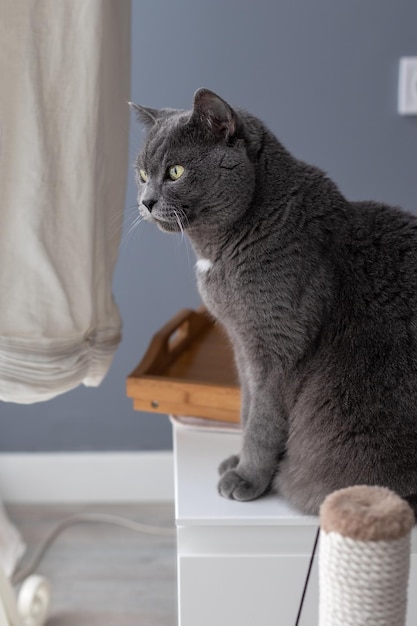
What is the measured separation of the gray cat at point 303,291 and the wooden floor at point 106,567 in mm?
703

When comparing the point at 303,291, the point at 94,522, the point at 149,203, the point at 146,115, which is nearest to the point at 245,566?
the point at 303,291

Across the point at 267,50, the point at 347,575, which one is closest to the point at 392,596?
the point at 347,575

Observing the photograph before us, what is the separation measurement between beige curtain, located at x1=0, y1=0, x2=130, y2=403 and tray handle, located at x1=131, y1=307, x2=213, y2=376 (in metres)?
0.12

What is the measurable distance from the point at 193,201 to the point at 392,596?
1.59 feet

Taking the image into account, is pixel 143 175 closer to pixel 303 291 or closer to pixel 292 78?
pixel 303 291

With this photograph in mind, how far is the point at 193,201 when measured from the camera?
35.2 inches

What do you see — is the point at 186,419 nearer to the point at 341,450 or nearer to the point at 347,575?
the point at 341,450

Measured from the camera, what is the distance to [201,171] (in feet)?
2.90

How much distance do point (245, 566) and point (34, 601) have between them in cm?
62

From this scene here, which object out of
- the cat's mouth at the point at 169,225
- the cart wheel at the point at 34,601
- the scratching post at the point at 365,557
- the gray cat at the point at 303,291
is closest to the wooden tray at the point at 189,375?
the gray cat at the point at 303,291

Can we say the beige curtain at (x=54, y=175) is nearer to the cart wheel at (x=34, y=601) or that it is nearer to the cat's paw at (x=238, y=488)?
the cat's paw at (x=238, y=488)

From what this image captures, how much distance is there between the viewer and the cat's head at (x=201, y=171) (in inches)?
34.8

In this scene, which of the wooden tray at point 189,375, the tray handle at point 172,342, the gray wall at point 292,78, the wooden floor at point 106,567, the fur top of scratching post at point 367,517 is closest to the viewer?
the fur top of scratching post at point 367,517

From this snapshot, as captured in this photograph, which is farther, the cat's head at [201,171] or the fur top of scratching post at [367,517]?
the cat's head at [201,171]
